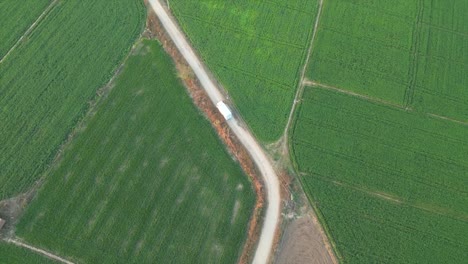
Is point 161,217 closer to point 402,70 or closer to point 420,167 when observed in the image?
point 420,167

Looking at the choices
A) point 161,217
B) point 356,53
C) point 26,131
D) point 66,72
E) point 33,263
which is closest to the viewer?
point 33,263

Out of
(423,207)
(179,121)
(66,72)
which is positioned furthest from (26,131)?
(423,207)

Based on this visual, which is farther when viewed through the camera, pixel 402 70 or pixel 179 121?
pixel 402 70

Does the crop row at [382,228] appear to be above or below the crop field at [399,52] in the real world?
below

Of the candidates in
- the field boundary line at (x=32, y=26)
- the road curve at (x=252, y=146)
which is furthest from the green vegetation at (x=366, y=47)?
the field boundary line at (x=32, y=26)

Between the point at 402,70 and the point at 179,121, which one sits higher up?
the point at 179,121

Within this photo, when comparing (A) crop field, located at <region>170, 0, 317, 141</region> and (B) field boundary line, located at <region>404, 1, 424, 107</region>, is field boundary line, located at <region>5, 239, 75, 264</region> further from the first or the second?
(B) field boundary line, located at <region>404, 1, 424, 107</region>

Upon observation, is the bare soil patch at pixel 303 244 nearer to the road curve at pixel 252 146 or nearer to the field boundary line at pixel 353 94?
the road curve at pixel 252 146
